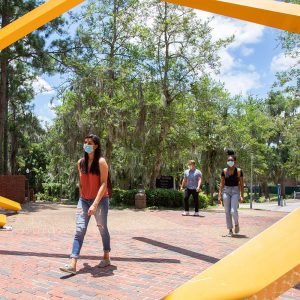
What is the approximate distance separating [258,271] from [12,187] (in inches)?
651

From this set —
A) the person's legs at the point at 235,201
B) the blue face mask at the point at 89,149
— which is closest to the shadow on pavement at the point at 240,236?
the person's legs at the point at 235,201

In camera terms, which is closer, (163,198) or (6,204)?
(6,204)

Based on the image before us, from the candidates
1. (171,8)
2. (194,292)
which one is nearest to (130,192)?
(171,8)

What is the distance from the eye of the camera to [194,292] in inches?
108

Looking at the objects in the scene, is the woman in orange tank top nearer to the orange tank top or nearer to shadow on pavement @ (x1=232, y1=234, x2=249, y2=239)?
the orange tank top

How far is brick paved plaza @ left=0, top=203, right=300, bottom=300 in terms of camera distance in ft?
13.9

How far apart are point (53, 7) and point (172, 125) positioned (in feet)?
46.3

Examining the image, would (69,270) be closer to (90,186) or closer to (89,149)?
(90,186)

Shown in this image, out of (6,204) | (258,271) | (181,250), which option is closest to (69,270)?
(181,250)

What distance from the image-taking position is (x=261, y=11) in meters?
3.75

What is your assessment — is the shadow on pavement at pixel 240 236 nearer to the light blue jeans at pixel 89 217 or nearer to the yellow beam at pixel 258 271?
the light blue jeans at pixel 89 217

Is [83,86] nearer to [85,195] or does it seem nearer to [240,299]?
[85,195]

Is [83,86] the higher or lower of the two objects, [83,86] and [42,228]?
the higher

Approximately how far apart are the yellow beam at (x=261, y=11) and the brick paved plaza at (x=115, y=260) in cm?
276
